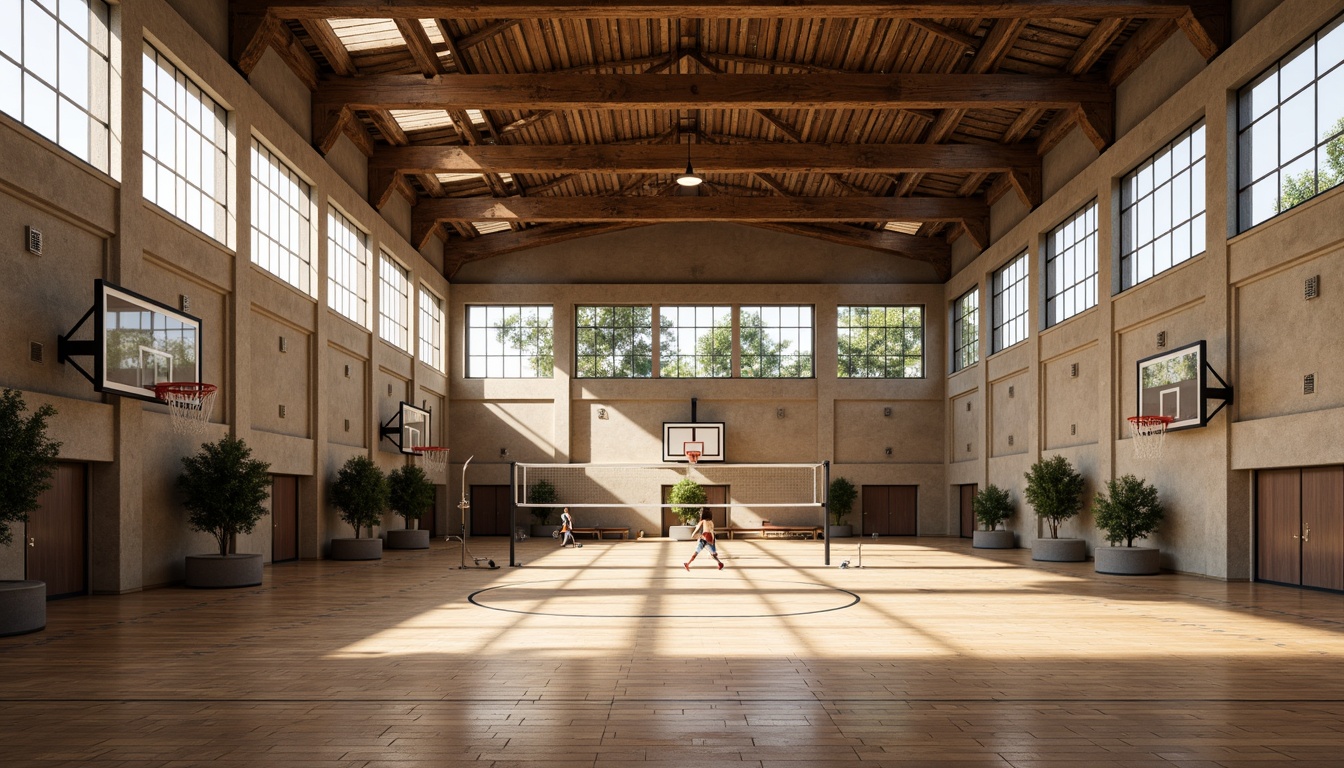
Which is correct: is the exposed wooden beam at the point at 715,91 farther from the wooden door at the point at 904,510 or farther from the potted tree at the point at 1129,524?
the wooden door at the point at 904,510

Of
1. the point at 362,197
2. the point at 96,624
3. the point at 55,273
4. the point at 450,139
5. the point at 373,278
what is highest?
the point at 450,139

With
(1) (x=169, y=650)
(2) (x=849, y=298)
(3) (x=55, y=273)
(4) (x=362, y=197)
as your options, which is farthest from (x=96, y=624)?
(2) (x=849, y=298)

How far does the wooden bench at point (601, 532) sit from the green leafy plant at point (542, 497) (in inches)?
65.0

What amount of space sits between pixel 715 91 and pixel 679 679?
1856 centimetres

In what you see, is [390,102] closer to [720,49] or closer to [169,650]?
[720,49]

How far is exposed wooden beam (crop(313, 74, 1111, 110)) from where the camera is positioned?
2541 centimetres

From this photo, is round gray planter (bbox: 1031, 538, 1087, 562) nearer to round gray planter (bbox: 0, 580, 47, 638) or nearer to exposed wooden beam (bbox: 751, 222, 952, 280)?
exposed wooden beam (bbox: 751, 222, 952, 280)

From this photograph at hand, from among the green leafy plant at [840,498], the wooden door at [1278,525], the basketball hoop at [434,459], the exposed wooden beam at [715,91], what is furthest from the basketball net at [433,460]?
the wooden door at [1278,525]

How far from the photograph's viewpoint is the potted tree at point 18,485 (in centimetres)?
1249

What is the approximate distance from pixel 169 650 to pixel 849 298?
33719 mm

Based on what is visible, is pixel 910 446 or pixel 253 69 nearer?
pixel 253 69

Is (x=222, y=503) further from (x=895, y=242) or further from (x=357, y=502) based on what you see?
(x=895, y=242)

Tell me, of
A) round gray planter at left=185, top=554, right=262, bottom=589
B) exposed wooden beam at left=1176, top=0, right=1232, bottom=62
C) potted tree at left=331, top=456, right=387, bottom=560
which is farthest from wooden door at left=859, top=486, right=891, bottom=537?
round gray planter at left=185, top=554, right=262, bottom=589

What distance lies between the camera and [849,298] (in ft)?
139
